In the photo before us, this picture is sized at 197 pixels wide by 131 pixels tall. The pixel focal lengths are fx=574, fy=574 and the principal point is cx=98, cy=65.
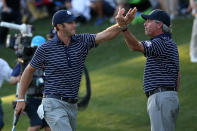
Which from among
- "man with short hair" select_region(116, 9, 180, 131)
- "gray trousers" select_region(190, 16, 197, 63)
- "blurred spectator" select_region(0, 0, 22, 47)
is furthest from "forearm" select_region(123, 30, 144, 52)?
"blurred spectator" select_region(0, 0, 22, 47)

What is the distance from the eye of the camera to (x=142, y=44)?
7.16m

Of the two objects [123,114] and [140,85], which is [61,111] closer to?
[123,114]

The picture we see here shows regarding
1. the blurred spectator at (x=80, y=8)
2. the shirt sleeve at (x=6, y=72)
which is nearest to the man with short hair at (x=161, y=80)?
the shirt sleeve at (x=6, y=72)

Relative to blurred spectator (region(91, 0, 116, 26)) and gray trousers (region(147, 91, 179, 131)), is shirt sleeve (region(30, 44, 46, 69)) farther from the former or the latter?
blurred spectator (region(91, 0, 116, 26))

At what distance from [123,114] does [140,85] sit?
5.32 feet

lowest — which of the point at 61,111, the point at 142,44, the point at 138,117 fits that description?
the point at 138,117

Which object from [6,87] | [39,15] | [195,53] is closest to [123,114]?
[195,53]

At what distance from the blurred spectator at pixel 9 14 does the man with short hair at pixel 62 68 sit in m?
11.5

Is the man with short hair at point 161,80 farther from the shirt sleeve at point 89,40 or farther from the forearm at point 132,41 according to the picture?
the shirt sleeve at point 89,40

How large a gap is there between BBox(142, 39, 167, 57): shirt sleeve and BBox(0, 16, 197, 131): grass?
3.18m

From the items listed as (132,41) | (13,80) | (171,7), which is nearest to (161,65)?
(132,41)

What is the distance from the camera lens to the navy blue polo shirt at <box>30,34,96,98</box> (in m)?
7.22

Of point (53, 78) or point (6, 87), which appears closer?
point (53, 78)

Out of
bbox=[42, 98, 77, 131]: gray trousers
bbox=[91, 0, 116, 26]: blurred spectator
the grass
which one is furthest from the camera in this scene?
bbox=[91, 0, 116, 26]: blurred spectator
